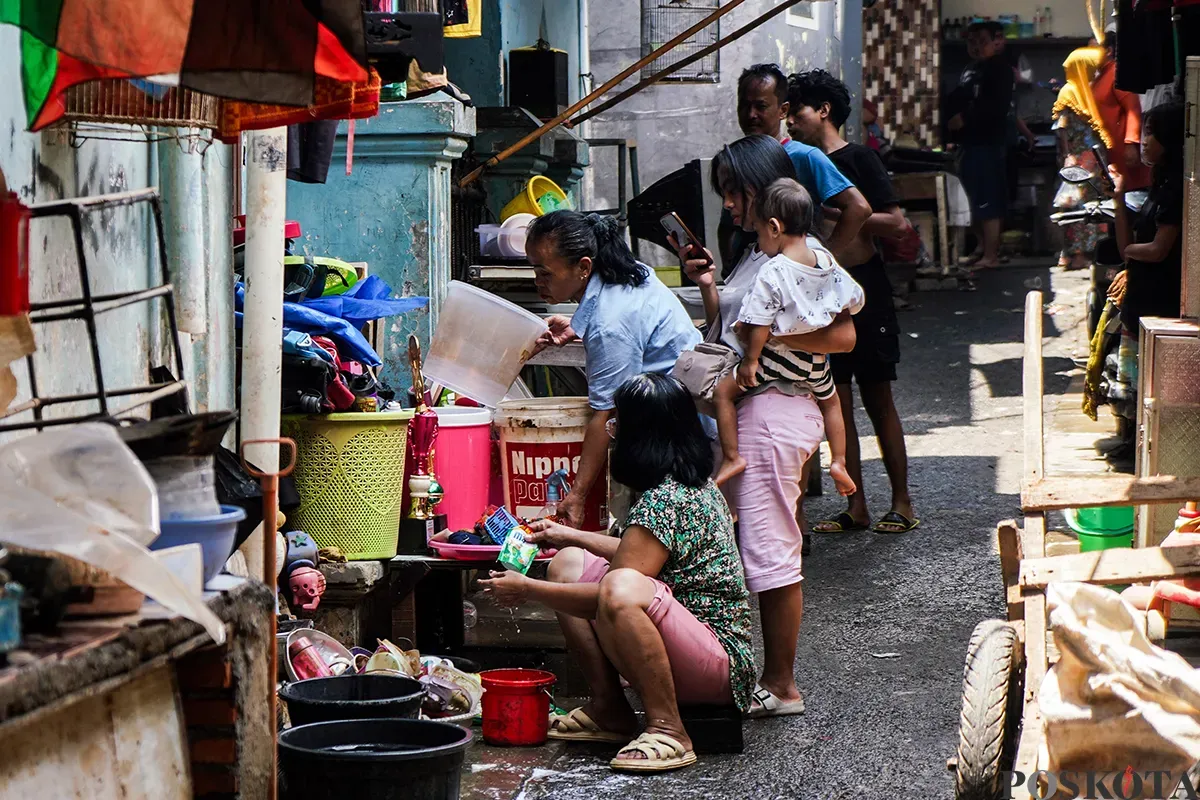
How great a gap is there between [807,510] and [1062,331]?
7048 millimetres

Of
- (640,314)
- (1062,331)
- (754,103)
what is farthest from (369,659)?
(1062,331)

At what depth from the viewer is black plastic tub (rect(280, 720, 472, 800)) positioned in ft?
13.1

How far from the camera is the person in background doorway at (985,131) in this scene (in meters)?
17.7

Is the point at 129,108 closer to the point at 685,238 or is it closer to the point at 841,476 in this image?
the point at 841,476

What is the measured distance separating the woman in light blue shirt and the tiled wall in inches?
568

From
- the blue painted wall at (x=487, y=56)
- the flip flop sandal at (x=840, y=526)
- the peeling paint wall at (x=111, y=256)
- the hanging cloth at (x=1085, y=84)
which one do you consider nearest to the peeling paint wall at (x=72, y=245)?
the peeling paint wall at (x=111, y=256)

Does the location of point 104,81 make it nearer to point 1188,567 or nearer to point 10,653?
point 10,653

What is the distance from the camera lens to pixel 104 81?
12.4ft

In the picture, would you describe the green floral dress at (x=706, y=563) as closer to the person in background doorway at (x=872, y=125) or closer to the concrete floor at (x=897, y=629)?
the concrete floor at (x=897, y=629)

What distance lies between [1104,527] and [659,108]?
36.3 ft

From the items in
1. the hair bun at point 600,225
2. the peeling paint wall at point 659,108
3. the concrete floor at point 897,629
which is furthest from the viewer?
the peeling paint wall at point 659,108

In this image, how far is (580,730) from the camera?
5359 millimetres

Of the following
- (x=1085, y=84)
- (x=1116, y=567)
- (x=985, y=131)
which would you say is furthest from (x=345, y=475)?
(x=985, y=131)

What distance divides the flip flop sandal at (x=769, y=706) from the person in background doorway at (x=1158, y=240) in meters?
3.56
